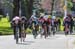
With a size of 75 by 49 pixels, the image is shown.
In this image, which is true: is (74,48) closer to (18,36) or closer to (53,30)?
(18,36)

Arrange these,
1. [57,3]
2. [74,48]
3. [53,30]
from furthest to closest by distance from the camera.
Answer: [57,3] → [53,30] → [74,48]

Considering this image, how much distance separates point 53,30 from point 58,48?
12.0 metres

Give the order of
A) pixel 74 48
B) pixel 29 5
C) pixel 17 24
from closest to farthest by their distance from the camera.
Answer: pixel 74 48, pixel 17 24, pixel 29 5

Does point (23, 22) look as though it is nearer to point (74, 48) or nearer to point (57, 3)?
point (74, 48)

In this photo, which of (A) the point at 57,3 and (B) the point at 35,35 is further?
(A) the point at 57,3

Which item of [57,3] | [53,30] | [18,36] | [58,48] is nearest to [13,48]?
[58,48]

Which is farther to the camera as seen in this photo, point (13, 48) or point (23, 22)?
point (23, 22)

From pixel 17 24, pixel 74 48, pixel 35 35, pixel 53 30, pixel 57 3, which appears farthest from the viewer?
pixel 57 3

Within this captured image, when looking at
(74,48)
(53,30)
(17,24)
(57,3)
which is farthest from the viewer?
(57,3)

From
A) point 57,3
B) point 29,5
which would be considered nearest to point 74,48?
point 29,5

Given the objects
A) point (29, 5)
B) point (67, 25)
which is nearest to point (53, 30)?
point (67, 25)

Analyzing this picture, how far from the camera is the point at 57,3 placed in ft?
293

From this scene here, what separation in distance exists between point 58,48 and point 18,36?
4.39 meters

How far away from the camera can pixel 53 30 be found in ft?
106
